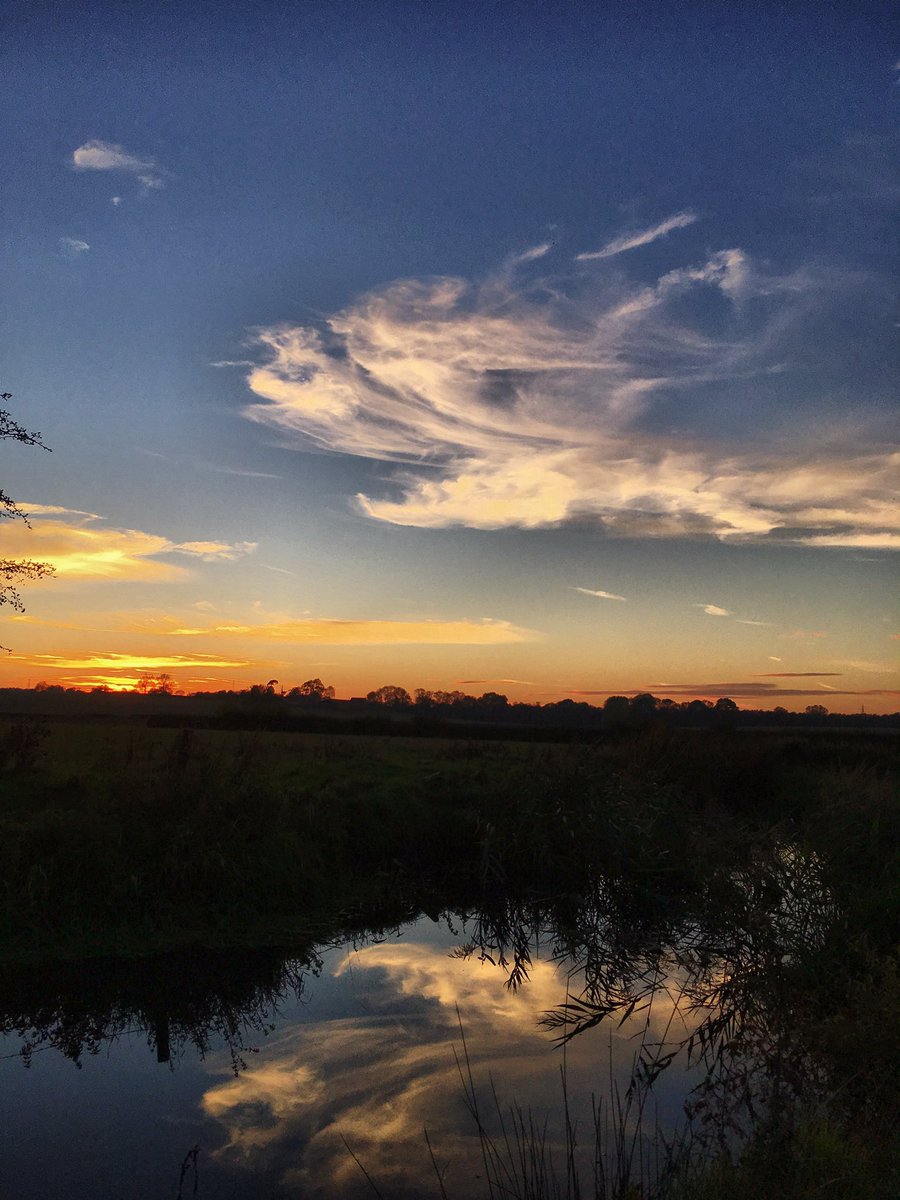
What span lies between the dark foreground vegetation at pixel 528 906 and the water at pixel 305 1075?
0.41 ft

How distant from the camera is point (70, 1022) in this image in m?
10.3

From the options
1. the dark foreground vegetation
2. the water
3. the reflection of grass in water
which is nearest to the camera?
the reflection of grass in water

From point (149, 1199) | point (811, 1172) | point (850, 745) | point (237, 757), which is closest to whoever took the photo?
point (811, 1172)

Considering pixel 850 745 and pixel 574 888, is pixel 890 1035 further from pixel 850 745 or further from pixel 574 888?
pixel 850 745

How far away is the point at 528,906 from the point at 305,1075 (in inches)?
316

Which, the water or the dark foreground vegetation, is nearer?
the water

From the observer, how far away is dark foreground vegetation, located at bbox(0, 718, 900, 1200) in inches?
309

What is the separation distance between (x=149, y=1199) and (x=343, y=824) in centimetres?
1100

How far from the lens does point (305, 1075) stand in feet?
29.3

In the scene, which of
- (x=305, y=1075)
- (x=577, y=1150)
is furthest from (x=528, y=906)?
(x=577, y=1150)

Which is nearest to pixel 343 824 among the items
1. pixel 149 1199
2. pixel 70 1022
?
pixel 70 1022

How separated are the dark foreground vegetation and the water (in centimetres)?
13

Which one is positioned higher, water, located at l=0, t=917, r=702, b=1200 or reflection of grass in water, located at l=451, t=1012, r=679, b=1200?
reflection of grass in water, located at l=451, t=1012, r=679, b=1200

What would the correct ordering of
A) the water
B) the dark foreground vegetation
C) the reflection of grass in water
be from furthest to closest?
the dark foreground vegetation → the water → the reflection of grass in water
